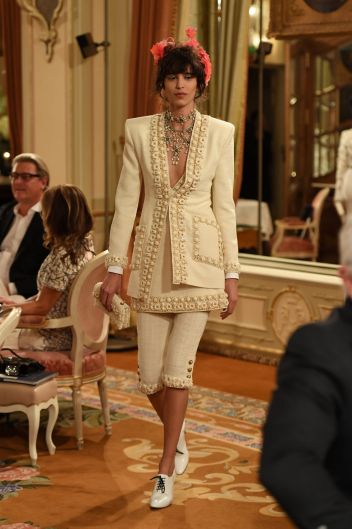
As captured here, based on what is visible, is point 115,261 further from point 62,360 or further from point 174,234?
point 62,360

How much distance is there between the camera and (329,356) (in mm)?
1583

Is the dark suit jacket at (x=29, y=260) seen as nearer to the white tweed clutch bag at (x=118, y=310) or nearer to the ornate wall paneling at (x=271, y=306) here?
the white tweed clutch bag at (x=118, y=310)

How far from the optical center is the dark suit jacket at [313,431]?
4.95 ft

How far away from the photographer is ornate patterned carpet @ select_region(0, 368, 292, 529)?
3627mm

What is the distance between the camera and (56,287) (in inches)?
173

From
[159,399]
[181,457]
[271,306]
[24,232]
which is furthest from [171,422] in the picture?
[271,306]

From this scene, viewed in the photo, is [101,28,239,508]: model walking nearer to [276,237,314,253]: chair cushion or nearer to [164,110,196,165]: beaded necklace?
[164,110,196,165]: beaded necklace

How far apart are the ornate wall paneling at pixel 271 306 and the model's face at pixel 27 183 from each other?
185 cm

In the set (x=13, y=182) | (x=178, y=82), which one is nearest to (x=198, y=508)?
(x=178, y=82)

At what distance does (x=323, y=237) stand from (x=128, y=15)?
2134 mm

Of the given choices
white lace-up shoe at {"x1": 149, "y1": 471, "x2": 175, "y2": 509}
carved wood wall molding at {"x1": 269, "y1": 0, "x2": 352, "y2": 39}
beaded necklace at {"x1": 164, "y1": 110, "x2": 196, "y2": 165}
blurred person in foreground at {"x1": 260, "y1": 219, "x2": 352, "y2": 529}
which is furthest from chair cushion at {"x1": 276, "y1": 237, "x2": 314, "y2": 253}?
blurred person in foreground at {"x1": 260, "y1": 219, "x2": 352, "y2": 529}

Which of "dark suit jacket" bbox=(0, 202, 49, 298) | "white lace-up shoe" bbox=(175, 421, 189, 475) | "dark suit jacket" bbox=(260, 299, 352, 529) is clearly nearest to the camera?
"dark suit jacket" bbox=(260, 299, 352, 529)

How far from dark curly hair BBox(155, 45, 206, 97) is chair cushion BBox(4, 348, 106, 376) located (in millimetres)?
1354

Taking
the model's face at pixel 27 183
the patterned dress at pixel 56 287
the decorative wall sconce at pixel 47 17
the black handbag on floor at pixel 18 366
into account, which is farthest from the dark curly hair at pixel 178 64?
the decorative wall sconce at pixel 47 17
